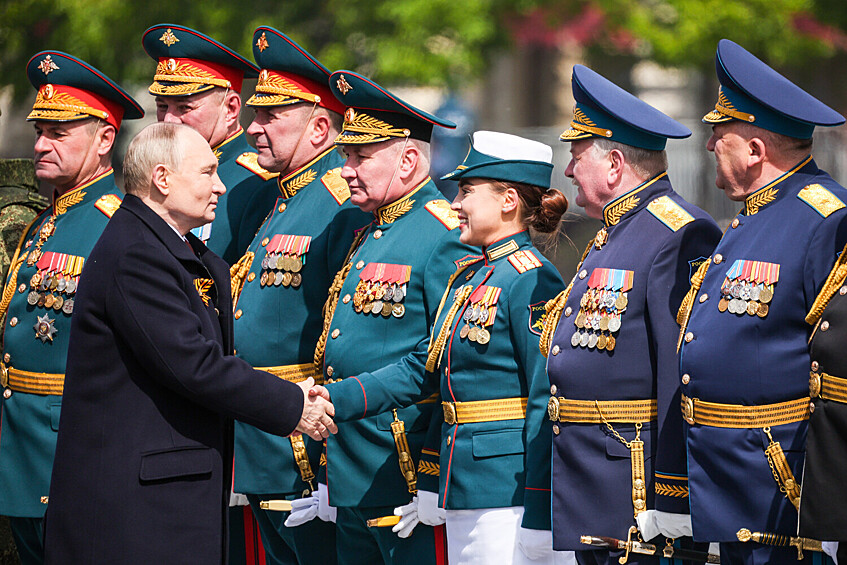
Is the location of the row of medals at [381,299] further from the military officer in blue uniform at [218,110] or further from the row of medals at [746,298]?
the row of medals at [746,298]

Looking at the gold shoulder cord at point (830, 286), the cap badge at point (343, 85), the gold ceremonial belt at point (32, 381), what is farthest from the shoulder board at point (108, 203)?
the gold shoulder cord at point (830, 286)

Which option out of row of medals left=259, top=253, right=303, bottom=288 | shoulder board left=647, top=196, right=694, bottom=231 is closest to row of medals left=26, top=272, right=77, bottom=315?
row of medals left=259, top=253, right=303, bottom=288

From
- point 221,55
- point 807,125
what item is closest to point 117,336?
point 807,125

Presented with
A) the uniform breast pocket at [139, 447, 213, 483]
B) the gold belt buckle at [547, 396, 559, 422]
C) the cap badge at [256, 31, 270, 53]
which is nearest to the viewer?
the uniform breast pocket at [139, 447, 213, 483]

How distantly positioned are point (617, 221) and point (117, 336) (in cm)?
177

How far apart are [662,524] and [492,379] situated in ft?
2.78

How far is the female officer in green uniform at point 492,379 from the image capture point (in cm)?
436

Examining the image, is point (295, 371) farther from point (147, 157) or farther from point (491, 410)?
point (147, 157)

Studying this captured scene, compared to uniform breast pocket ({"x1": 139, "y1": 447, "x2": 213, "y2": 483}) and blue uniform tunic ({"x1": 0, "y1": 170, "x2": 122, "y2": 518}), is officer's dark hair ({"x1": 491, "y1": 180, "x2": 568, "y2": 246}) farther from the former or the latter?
blue uniform tunic ({"x1": 0, "y1": 170, "x2": 122, "y2": 518})

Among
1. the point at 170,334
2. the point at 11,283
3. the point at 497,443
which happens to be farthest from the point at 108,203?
the point at 497,443

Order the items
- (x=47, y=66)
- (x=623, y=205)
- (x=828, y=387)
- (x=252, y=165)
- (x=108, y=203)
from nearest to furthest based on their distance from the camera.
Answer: (x=828, y=387)
(x=623, y=205)
(x=108, y=203)
(x=47, y=66)
(x=252, y=165)

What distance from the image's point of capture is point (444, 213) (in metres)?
5.09

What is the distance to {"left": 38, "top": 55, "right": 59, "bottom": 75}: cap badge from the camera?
6012 mm

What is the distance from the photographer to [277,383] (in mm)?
4090
